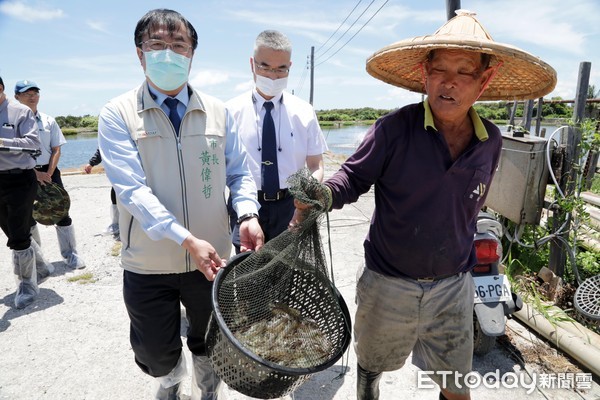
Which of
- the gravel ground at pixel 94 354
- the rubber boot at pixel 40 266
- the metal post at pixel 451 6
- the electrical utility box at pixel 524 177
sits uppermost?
the metal post at pixel 451 6

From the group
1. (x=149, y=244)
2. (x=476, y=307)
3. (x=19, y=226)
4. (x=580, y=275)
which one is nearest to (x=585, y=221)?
(x=580, y=275)

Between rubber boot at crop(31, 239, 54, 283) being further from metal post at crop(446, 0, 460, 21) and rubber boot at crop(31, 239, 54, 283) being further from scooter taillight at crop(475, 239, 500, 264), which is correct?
metal post at crop(446, 0, 460, 21)

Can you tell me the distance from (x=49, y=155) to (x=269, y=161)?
11.8 ft

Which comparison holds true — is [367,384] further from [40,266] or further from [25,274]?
[40,266]

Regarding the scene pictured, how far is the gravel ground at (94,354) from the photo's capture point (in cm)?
262

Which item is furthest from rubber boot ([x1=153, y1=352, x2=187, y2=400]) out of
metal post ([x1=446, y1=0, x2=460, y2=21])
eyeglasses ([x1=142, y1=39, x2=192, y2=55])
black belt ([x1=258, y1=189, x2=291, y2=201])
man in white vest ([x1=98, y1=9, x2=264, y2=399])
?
metal post ([x1=446, y1=0, x2=460, y2=21])

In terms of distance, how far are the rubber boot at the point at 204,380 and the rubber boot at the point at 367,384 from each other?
33.3 inches

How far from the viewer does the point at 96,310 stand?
3750 mm

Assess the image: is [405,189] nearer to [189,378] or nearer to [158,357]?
[158,357]

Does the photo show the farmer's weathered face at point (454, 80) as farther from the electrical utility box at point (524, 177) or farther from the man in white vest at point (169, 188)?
the electrical utility box at point (524, 177)

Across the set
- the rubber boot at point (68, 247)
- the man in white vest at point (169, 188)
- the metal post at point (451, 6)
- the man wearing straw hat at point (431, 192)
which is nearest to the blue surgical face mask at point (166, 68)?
the man in white vest at point (169, 188)

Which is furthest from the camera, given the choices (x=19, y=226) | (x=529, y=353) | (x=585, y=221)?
(x=19, y=226)

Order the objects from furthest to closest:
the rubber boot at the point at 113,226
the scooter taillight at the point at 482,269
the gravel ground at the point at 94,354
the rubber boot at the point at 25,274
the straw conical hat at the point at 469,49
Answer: the rubber boot at the point at 113,226 < the rubber boot at the point at 25,274 < the scooter taillight at the point at 482,269 < the gravel ground at the point at 94,354 < the straw conical hat at the point at 469,49

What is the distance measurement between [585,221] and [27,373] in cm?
486
